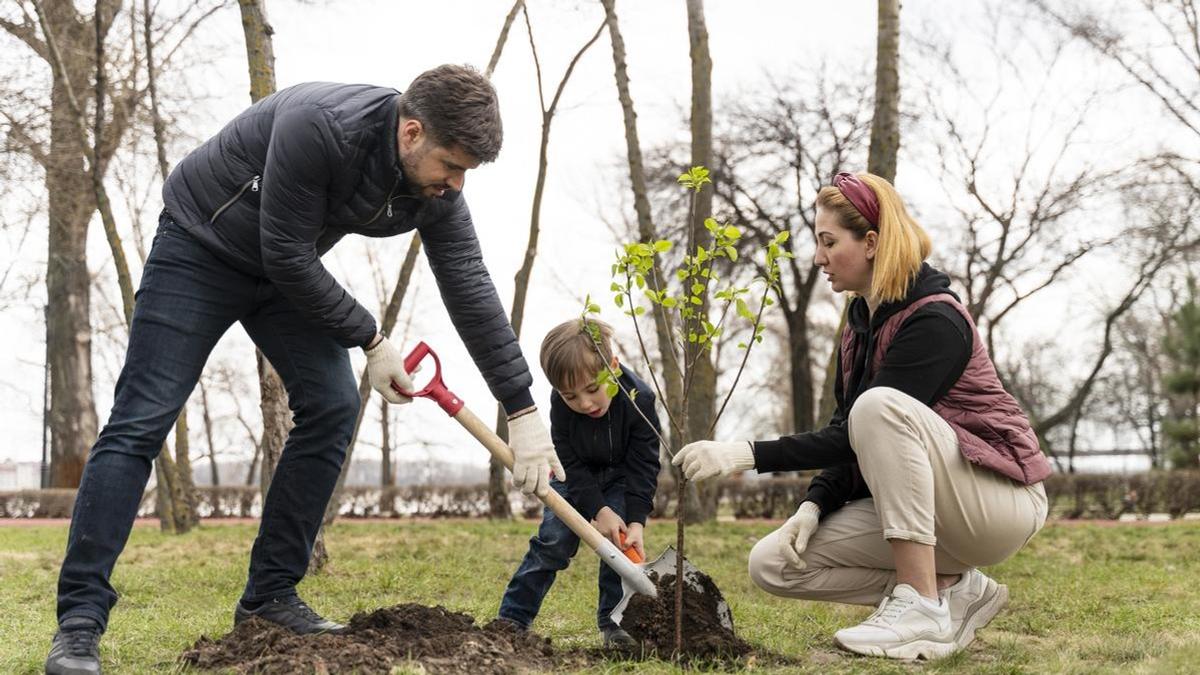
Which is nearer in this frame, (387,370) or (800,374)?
(387,370)

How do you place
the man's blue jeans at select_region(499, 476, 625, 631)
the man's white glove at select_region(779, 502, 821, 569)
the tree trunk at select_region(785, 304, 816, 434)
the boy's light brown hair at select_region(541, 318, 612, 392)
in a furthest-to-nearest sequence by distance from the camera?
the tree trunk at select_region(785, 304, 816, 434) → the man's blue jeans at select_region(499, 476, 625, 631) → the boy's light brown hair at select_region(541, 318, 612, 392) → the man's white glove at select_region(779, 502, 821, 569)

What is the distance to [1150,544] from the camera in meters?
9.13

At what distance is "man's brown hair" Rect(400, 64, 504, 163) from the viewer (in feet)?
9.74

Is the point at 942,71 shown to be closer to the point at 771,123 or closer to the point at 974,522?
the point at 771,123

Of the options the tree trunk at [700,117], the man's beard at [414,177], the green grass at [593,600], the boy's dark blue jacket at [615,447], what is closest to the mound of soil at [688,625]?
the green grass at [593,600]

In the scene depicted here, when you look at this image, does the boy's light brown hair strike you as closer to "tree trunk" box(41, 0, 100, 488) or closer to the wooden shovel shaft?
the wooden shovel shaft

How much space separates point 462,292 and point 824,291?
→ 21538 mm

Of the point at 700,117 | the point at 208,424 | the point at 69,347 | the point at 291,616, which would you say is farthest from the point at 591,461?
the point at 208,424

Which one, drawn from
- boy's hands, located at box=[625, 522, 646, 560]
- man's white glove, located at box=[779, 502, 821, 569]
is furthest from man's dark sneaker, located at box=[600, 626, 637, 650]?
man's white glove, located at box=[779, 502, 821, 569]

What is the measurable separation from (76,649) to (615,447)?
1877 millimetres

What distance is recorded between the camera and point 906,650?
10.2 ft

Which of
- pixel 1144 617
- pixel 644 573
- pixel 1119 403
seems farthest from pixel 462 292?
pixel 1119 403

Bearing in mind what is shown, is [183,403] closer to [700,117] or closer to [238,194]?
[238,194]

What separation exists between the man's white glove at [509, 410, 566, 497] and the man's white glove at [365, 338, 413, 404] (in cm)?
37
